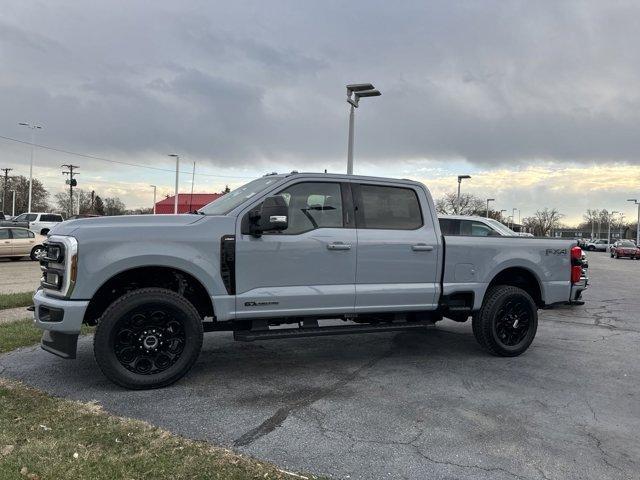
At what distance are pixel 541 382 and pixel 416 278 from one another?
1644 mm

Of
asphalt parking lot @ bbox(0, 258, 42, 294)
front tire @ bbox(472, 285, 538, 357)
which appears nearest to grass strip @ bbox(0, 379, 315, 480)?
front tire @ bbox(472, 285, 538, 357)

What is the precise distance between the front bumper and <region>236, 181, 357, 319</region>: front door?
1.38 m

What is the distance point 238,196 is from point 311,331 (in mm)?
1609

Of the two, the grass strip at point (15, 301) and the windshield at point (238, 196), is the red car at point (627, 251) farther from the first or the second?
the windshield at point (238, 196)

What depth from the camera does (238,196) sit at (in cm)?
563

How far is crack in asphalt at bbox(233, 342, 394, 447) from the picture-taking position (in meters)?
3.84

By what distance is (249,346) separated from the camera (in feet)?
Answer: 22.0

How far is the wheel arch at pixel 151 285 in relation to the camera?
4922mm

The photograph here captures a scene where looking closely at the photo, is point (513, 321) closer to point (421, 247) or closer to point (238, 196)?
point (421, 247)

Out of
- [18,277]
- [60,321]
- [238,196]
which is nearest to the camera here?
[60,321]

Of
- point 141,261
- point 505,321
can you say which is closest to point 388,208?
point 505,321

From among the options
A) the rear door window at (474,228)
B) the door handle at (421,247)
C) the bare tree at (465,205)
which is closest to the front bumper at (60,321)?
the door handle at (421,247)

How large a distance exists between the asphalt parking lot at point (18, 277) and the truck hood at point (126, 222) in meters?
7.64

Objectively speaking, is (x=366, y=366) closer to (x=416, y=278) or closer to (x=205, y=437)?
(x=416, y=278)
